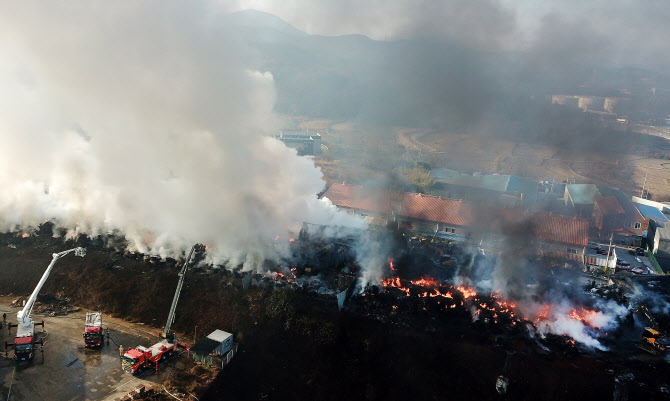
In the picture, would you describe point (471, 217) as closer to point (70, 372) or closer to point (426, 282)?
point (426, 282)

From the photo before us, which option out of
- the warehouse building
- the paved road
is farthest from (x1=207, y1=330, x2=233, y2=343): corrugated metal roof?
the warehouse building

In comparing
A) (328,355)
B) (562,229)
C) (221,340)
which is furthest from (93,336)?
(562,229)

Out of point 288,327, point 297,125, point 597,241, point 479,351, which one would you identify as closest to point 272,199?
point 288,327

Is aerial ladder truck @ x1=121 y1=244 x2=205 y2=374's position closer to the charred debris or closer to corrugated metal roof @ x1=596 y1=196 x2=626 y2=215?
the charred debris

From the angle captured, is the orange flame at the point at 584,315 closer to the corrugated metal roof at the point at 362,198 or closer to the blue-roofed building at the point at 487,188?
the blue-roofed building at the point at 487,188

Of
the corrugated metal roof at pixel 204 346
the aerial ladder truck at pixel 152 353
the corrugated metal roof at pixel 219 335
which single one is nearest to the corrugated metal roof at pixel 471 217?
the corrugated metal roof at pixel 219 335
